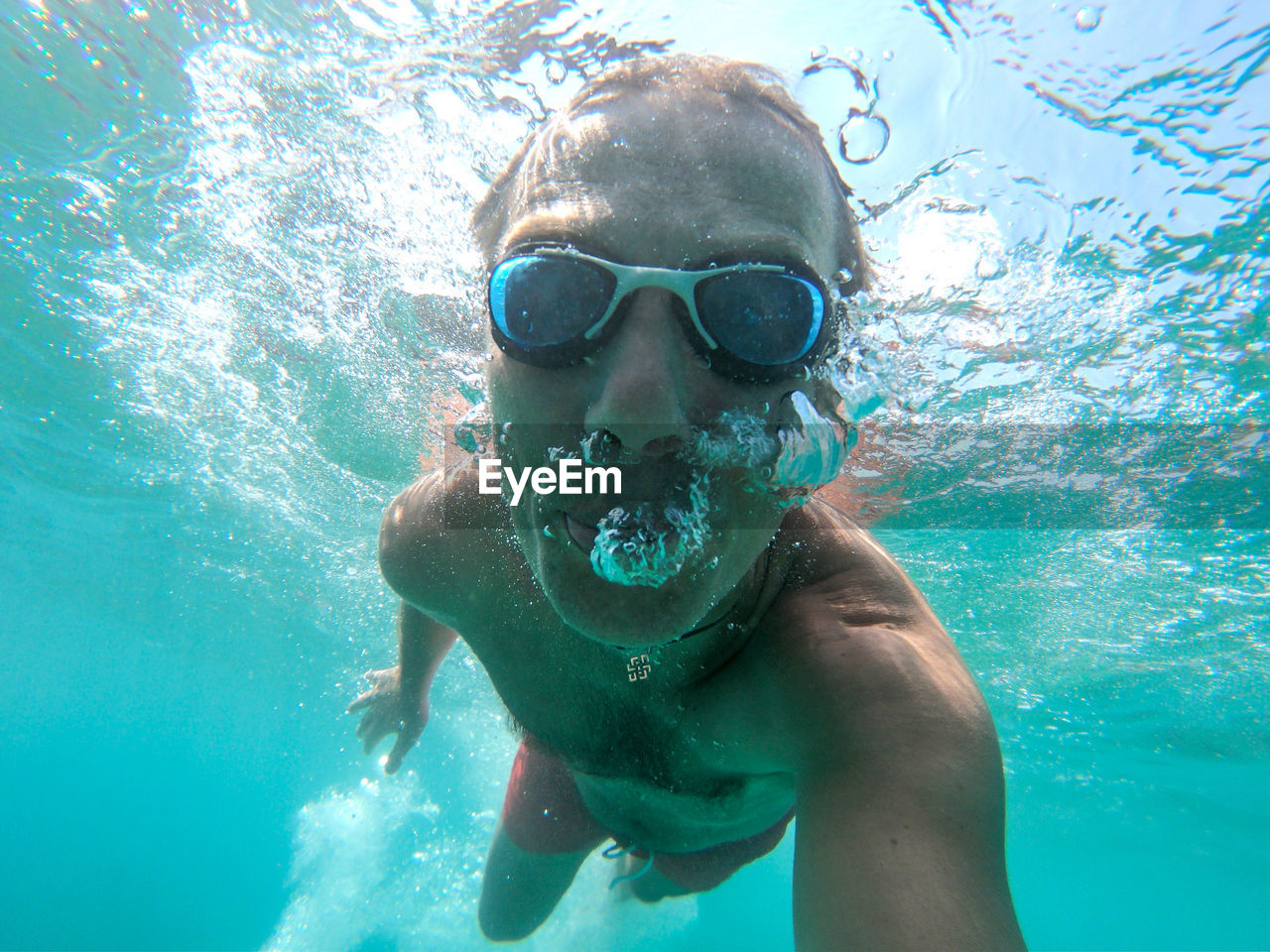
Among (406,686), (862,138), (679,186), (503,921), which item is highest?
(862,138)

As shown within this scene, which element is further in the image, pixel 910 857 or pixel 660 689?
pixel 660 689

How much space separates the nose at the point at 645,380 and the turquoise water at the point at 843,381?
3.36 metres

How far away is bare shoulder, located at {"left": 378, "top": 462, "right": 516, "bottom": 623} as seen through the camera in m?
3.98

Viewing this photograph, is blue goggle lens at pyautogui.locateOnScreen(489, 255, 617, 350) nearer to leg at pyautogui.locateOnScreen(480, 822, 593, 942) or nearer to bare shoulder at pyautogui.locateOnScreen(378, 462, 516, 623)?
bare shoulder at pyautogui.locateOnScreen(378, 462, 516, 623)

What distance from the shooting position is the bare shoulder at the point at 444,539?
3.98 metres

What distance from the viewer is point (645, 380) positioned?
2184 mm

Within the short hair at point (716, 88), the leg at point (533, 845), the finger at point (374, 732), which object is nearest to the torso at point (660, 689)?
the leg at point (533, 845)

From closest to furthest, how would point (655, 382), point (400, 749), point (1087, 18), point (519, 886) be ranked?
point (655, 382) → point (1087, 18) → point (400, 749) → point (519, 886)

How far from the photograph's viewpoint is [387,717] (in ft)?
21.2

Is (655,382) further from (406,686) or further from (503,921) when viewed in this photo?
(503,921)

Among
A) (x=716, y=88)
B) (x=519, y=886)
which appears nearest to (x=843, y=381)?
(x=716, y=88)

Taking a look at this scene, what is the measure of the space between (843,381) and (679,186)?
3.41m

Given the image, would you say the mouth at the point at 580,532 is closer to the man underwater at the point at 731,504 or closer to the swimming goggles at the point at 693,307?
the man underwater at the point at 731,504

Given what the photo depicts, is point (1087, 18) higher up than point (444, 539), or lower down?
higher up
